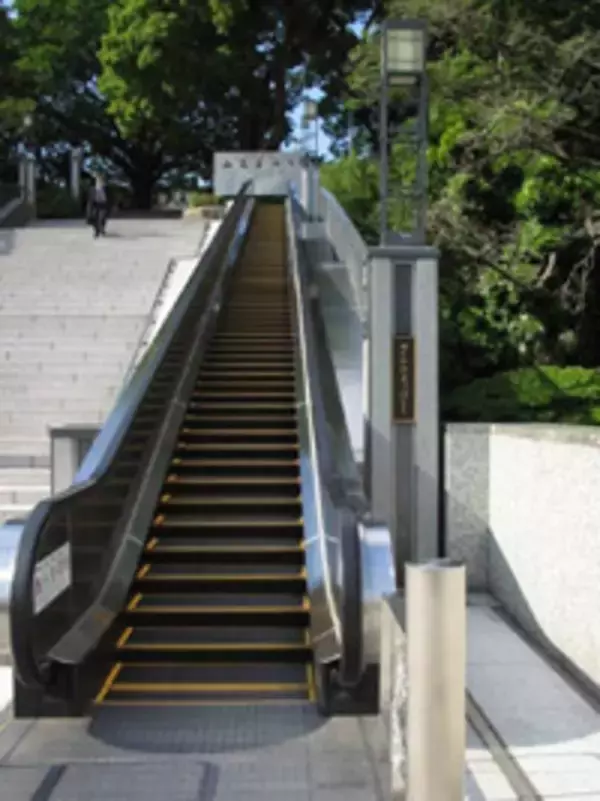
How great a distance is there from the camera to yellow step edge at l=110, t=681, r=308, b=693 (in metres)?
5.59

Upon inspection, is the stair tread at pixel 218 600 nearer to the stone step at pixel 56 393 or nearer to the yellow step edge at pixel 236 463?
the yellow step edge at pixel 236 463

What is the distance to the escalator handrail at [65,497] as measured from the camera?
470 cm

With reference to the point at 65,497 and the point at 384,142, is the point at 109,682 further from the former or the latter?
the point at 384,142

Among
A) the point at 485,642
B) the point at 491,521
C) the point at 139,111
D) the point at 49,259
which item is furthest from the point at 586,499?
the point at 139,111

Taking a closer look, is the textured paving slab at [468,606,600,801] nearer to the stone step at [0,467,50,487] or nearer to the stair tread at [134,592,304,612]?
the stair tread at [134,592,304,612]

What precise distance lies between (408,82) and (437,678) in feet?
29.7

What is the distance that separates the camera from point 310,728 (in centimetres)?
506

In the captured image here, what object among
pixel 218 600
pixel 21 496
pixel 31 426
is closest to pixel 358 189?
pixel 31 426

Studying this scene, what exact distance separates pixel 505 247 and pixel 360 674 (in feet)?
38.2

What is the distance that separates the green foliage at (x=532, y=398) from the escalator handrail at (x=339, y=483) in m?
2.61

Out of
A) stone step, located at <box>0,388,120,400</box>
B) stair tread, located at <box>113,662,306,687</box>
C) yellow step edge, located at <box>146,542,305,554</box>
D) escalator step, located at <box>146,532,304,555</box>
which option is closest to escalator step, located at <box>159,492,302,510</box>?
escalator step, located at <box>146,532,304,555</box>

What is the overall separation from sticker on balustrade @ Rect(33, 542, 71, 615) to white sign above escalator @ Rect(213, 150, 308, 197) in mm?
28389

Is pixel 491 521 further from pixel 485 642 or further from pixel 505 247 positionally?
pixel 505 247

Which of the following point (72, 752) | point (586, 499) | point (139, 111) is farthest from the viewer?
point (139, 111)
